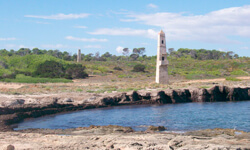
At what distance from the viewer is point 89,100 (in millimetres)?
24297

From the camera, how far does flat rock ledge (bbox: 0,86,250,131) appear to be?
19516 mm

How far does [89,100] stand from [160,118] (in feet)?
22.9

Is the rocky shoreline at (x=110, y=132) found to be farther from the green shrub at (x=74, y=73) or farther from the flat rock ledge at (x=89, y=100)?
the green shrub at (x=74, y=73)

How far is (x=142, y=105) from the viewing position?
25250mm

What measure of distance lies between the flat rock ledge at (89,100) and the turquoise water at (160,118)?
3.05ft

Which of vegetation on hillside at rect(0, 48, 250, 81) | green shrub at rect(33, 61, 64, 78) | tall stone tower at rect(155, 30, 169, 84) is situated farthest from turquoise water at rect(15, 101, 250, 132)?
green shrub at rect(33, 61, 64, 78)

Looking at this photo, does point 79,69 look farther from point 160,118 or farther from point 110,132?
point 110,132

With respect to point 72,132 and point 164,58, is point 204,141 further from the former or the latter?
point 164,58

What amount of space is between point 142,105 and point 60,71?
31135mm

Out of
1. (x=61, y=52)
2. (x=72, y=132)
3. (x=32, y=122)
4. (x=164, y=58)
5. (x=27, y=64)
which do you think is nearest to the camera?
(x=72, y=132)

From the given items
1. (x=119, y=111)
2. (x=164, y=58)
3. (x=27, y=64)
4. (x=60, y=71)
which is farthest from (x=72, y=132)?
(x=27, y=64)

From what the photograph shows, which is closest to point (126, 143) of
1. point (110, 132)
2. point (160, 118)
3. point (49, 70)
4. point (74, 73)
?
point (110, 132)

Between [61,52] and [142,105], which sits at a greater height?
[61,52]

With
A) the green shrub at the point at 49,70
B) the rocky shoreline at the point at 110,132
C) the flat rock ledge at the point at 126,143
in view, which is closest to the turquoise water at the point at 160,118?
the rocky shoreline at the point at 110,132
